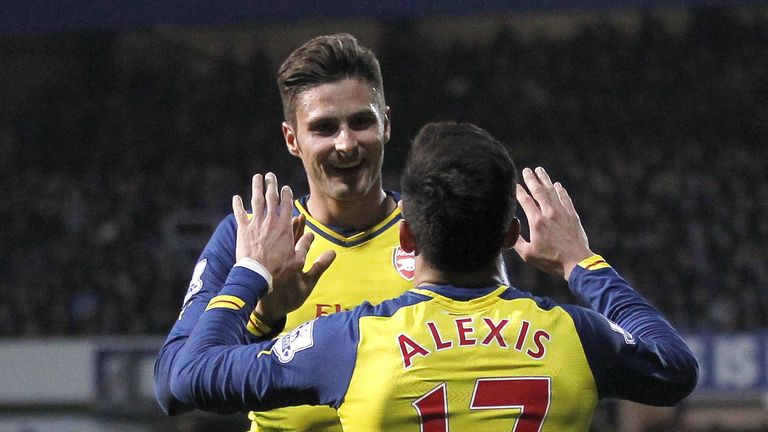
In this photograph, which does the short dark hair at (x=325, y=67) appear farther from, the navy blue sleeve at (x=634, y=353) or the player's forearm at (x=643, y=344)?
the navy blue sleeve at (x=634, y=353)

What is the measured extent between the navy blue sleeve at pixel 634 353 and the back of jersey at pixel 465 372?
0.04 metres

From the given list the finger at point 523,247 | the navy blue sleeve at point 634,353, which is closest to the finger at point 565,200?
the finger at point 523,247

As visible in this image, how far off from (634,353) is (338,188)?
1.29 meters

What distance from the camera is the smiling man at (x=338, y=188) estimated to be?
139 inches

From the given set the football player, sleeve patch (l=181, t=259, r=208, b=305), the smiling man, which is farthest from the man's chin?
the football player

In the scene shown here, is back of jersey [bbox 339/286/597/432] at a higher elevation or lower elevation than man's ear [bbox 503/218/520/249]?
lower

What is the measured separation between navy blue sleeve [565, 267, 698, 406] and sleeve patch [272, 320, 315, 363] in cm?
56

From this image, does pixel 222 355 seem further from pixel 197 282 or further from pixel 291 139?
pixel 291 139

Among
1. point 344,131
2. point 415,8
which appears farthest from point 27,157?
point 344,131

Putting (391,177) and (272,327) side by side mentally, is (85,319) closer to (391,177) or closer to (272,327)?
(391,177)

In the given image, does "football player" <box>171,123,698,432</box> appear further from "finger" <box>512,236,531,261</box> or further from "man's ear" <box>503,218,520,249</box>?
"finger" <box>512,236,531,261</box>

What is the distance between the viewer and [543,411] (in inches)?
99.9

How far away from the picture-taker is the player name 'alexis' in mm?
2523

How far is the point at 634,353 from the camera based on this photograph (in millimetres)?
2602
